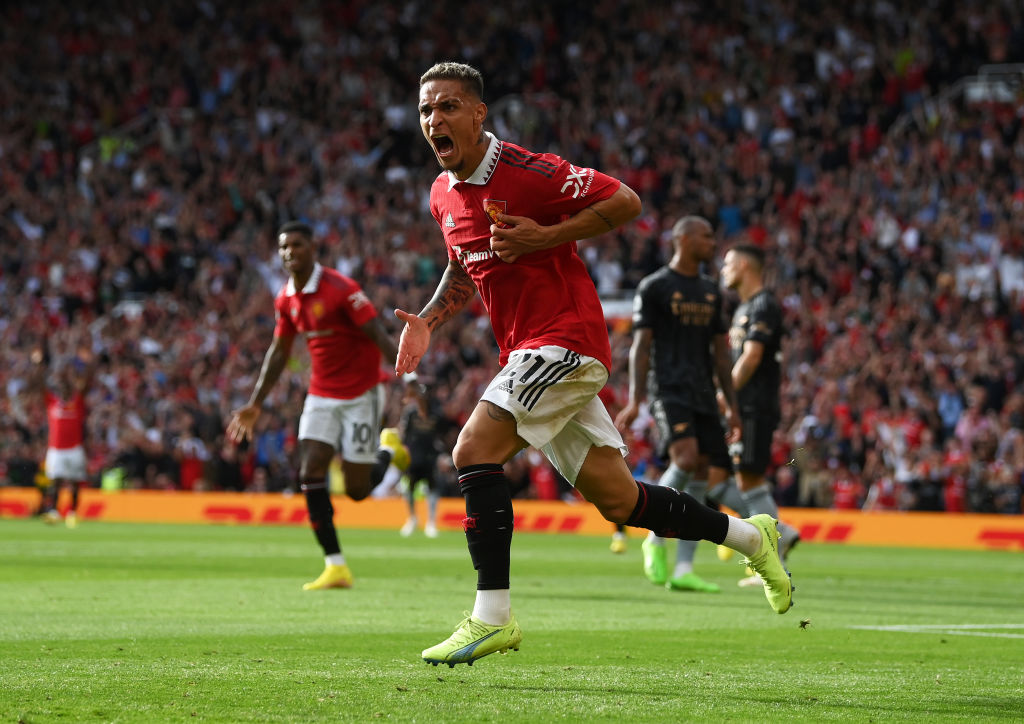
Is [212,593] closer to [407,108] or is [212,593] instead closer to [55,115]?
[407,108]

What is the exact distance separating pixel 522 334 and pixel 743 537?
1.34 m

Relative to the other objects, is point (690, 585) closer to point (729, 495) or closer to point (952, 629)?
point (729, 495)

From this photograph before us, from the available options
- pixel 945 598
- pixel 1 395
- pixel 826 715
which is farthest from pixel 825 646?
pixel 1 395

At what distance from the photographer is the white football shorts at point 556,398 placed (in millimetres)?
5879

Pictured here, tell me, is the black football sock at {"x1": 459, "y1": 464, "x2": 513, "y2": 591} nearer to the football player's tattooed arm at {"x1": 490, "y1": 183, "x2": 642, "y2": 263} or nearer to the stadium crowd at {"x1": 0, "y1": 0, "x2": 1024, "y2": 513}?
the football player's tattooed arm at {"x1": 490, "y1": 183, "x2": 642, "y2": 263}

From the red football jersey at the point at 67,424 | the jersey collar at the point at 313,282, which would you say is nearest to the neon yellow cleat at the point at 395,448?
the jersey collar at the point at 313,282

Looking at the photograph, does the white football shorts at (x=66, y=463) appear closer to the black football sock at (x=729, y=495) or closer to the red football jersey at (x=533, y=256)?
the black football sock at (x=729, y=495)

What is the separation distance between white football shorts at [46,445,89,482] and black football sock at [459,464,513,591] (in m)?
→ 18.2

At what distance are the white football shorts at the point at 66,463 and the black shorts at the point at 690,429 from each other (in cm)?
1385

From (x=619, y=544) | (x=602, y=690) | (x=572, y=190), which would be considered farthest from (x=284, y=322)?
(x=619, y=544)

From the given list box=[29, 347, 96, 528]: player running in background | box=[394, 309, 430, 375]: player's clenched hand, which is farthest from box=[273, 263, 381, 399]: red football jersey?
box=[29, 347, 96, 528]: player running in background

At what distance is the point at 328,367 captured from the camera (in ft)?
38.2

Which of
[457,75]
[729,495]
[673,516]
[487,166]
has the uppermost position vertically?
[457,75]

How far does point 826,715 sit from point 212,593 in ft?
20.3
